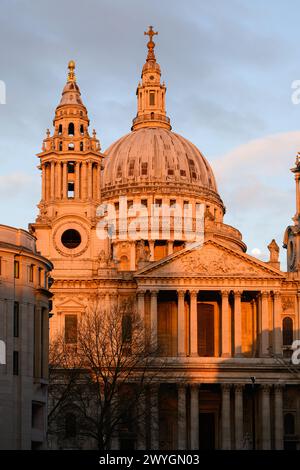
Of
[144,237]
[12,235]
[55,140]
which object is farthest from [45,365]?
[144,237]

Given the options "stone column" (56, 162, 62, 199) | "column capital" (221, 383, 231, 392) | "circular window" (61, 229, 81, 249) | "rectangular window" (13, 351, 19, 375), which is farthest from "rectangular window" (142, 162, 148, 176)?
"rectangular window" (13, 351, 19, 375)

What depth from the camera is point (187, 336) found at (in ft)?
401

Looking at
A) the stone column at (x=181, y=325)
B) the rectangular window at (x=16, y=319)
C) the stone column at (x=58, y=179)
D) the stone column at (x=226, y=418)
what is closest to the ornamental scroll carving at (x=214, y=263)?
the stone column at (x=181, y=325)

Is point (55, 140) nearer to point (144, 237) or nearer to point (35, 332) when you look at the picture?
point (144, 237)

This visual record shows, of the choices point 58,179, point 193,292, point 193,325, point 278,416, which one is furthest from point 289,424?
point 58,179

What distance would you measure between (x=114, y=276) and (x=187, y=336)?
850 cm

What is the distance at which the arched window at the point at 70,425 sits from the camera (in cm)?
10769

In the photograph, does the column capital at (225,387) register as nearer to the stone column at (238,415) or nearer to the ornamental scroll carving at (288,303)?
the stone column at (238,415)

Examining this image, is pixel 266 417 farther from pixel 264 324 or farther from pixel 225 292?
pixel 225 292

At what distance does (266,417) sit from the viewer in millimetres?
119625

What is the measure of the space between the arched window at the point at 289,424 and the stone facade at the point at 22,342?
128 ft

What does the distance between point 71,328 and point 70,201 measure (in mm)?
11783

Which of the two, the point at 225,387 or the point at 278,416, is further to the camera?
the point at 225,387

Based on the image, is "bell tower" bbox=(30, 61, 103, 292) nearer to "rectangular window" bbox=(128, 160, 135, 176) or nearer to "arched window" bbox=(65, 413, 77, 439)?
"arched window" bbox=(65, 413, 77, 439)
